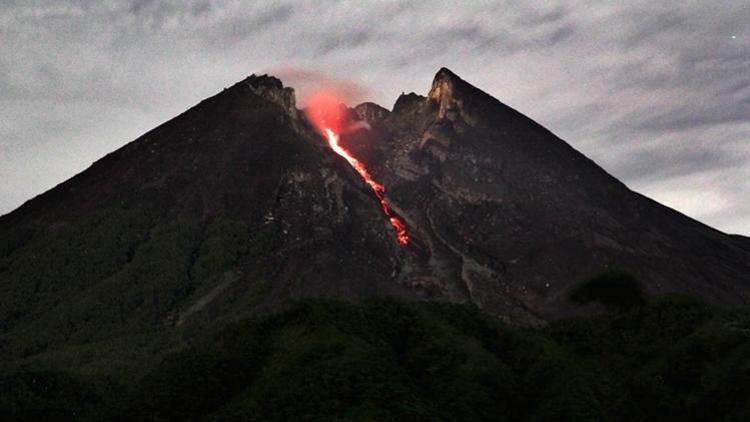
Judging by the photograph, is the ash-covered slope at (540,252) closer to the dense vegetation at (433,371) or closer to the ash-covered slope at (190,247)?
the ash-covered slope at (190,247)

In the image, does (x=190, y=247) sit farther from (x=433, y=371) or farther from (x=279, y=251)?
(x=433, y=371)

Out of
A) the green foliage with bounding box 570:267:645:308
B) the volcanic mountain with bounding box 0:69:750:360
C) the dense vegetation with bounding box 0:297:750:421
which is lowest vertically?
the dense vegetation with bounding box 0:297:750:421

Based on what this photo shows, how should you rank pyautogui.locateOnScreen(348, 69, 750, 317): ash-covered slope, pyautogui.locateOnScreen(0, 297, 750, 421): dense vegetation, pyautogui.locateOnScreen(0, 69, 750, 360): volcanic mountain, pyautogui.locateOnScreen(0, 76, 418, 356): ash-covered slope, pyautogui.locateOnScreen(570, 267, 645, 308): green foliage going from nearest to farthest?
pyautogui.locateOnScreen(0, 297, 750, 421): dense vegetation < pyautogui.locateOnScreen(570, 267, 645, 308): green foliage < pyautogui.locateOnScreen(0, 76, 418, 356): ash-covered slope < pyautogui.locateOnScreen(0, 69, 750, 360): volcanic mountain < pyautogui.locateOnScreen(348, 69, 750, 317): ash-covered slope

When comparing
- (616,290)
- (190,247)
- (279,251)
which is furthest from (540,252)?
(190,247)

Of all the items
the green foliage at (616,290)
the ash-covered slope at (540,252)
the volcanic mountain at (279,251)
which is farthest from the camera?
the ash-covered slope at (540,252)

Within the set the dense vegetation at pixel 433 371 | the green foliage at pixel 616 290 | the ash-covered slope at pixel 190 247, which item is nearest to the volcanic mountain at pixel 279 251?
the ash-covered slope at pixel 190 247

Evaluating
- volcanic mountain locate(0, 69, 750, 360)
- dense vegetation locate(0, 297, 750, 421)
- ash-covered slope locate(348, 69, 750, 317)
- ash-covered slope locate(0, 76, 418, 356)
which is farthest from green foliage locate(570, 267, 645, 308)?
dense vegetation locate(0, 297, 750, 421)

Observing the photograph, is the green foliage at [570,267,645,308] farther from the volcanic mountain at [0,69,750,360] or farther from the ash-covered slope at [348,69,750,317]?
the ash-covered slope at [348,69,750,317]
